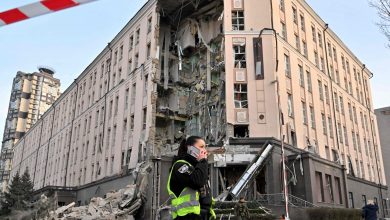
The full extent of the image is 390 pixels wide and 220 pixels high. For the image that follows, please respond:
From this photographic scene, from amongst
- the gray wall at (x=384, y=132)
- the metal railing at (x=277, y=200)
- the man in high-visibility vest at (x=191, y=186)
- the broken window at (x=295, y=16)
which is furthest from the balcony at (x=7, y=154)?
the man in high-visibility vest at (x=191, y=186)

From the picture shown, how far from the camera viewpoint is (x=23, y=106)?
77.6 metres

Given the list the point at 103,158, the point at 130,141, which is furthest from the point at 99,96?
the point at 130,141

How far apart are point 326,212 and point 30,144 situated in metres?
62.0

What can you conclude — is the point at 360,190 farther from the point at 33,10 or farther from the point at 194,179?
the point at 33,10

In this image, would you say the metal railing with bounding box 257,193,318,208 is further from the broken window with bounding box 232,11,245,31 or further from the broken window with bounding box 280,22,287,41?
the broken window with bounding box 280,22,287,41

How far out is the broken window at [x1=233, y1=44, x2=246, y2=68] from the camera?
27.1m

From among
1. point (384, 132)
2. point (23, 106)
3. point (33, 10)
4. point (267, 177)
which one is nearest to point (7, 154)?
point (23, 106)

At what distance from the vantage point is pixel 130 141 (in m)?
32.3

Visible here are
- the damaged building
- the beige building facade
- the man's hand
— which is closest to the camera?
the man's hand

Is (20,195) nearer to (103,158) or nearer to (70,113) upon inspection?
(103,158)

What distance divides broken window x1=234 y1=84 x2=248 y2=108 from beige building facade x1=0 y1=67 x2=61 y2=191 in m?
62.1

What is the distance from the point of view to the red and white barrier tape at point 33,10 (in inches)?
195

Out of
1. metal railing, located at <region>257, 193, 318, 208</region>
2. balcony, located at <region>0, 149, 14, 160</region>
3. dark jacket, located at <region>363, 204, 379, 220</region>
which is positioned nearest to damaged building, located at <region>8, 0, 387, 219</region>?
metal railing, located at <region>257, 193, 318, 208</region>

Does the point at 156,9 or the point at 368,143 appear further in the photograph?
the point at 368,143
